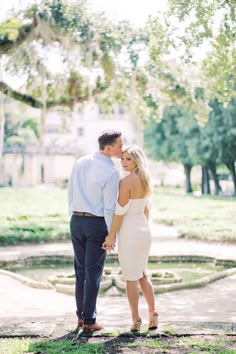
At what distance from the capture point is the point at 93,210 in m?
5.23

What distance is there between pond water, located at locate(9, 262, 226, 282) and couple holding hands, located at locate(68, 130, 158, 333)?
512cm

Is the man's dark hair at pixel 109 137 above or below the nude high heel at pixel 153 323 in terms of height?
above

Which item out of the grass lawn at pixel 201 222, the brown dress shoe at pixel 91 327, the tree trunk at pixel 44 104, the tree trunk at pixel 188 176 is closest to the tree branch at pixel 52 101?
the tree trunk at pixel 44 104

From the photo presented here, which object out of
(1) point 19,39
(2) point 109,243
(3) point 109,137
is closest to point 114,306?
(2) point 109,243

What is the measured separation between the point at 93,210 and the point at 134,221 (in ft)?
1.22

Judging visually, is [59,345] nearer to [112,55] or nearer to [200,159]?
[112,55]

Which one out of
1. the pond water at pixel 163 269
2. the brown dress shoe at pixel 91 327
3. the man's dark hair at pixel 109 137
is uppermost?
the man's dark hair at pixel 109 137

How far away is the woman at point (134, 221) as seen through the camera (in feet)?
17.2

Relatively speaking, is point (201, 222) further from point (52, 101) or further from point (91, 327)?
point (91, 327)

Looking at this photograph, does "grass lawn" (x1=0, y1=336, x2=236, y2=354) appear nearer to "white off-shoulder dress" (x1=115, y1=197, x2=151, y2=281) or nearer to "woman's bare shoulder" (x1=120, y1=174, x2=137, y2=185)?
"white off-shoulder dress" (x1=115, y1=197, x2=151, y2=281)

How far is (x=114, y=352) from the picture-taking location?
14.9ft

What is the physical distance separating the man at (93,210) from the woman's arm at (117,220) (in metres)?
0.05

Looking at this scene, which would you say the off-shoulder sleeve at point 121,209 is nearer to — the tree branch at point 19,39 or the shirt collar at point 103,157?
the shirt collar at point 103,157

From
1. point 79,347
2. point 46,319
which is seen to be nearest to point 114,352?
point 79,347
